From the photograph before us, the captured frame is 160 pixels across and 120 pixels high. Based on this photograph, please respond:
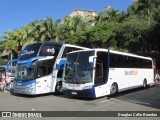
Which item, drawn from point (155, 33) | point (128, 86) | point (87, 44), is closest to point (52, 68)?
point (128, 86)

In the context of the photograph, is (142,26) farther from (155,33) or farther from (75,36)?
(75,36)

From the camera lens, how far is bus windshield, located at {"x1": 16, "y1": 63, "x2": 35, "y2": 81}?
1803cm

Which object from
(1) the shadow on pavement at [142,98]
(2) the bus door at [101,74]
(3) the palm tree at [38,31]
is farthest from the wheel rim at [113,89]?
(3) the palm tree at [38,31]

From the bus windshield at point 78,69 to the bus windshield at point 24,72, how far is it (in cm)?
248

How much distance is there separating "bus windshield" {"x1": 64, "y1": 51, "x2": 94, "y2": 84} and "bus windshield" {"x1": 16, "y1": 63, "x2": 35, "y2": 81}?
8.14 ft

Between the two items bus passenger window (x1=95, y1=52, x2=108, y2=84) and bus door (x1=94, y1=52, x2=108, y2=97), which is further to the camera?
bus passenger window (x1=95, y1=52, x2=108, y2=84)

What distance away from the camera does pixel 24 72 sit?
1842cm

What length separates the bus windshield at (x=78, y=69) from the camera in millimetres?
15773

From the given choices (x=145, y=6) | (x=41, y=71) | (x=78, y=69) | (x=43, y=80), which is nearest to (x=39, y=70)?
(x=41, y=71)

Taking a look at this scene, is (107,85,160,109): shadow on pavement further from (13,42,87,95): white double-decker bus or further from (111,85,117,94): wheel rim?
(13,42,87,95): white double-decker bus

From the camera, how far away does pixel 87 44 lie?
132 ft

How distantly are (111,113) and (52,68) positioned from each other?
8377 millimetres

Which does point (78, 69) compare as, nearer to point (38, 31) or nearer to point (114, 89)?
point (114, 89)

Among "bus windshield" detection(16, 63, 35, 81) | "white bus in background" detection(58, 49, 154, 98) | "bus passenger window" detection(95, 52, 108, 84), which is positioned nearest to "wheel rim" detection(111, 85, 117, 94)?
"white bus in background" detection(58, 49, 154, 98)
